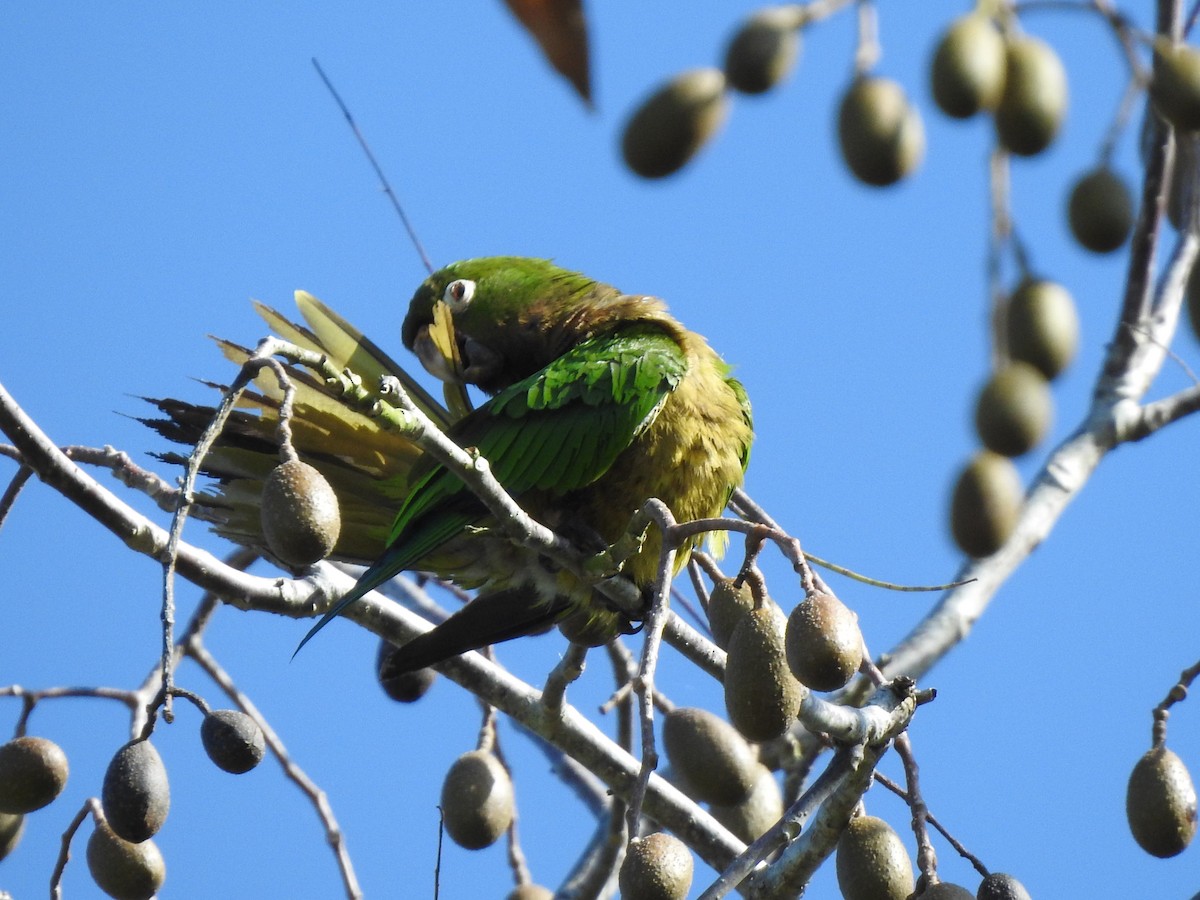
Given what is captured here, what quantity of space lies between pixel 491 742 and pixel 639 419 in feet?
2.81

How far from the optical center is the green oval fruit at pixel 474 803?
10.4 feet

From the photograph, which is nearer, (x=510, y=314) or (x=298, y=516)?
(x=298, y=516)

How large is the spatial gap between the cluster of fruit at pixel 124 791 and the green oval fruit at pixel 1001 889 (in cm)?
119

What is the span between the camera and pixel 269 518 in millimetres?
2109

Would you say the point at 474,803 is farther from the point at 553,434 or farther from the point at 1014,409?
the point at 1014,409

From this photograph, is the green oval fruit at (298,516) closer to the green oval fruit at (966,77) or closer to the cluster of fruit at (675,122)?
the cluster of fruit at (675,122)

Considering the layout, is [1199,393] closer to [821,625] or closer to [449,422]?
[449,422]

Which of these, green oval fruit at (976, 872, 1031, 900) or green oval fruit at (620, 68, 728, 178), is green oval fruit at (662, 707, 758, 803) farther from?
green oval fruit at (620, 68, 728, 178)

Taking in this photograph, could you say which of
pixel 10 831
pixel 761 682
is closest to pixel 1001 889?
pixel 761 682

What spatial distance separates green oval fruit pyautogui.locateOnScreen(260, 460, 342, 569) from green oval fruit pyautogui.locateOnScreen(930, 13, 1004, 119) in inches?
41.2

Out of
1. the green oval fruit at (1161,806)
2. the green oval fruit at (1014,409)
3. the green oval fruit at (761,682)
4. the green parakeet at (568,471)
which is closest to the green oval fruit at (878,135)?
the green oval fruit at (1014,409)

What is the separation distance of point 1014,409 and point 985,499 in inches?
12.5

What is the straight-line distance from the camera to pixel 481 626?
3471 mm

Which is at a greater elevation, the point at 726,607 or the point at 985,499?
the point at 985,499
